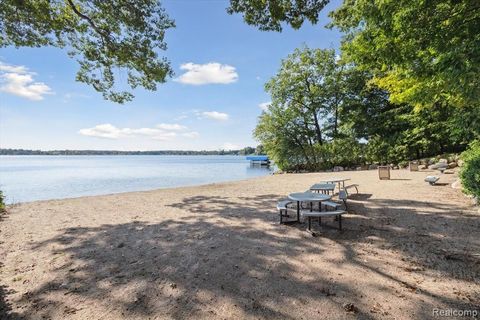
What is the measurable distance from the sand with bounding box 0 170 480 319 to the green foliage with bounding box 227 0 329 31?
17.8 ft

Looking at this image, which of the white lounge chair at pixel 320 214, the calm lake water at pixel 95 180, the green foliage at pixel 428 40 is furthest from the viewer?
the calm lake water at pixel 95 180

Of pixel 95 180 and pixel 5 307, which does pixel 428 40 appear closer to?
pixel 5 307

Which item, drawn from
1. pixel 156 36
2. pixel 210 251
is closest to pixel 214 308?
pixel 210 251

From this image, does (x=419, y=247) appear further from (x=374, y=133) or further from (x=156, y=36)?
(x=374, y=133)

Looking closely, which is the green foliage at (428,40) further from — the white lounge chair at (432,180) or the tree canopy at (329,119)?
the tree canopy at (329,119)

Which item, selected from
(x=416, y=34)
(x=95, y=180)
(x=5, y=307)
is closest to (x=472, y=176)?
(x=416, y=34)

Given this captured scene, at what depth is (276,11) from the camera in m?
6.75

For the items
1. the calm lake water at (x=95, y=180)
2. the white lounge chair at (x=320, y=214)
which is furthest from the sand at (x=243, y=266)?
the calm lake water at (x=95, y=180)

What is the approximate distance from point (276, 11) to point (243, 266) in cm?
634

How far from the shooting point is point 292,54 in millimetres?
25797

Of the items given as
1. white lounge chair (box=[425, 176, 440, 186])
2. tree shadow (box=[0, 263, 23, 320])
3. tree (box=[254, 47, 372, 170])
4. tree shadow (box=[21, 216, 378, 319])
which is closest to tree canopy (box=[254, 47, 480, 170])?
tree (box=[254, 47, 372, 170])

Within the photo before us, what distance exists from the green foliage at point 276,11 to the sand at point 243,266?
5425 mm

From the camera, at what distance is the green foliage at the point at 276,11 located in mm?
6695

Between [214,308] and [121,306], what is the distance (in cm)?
117
